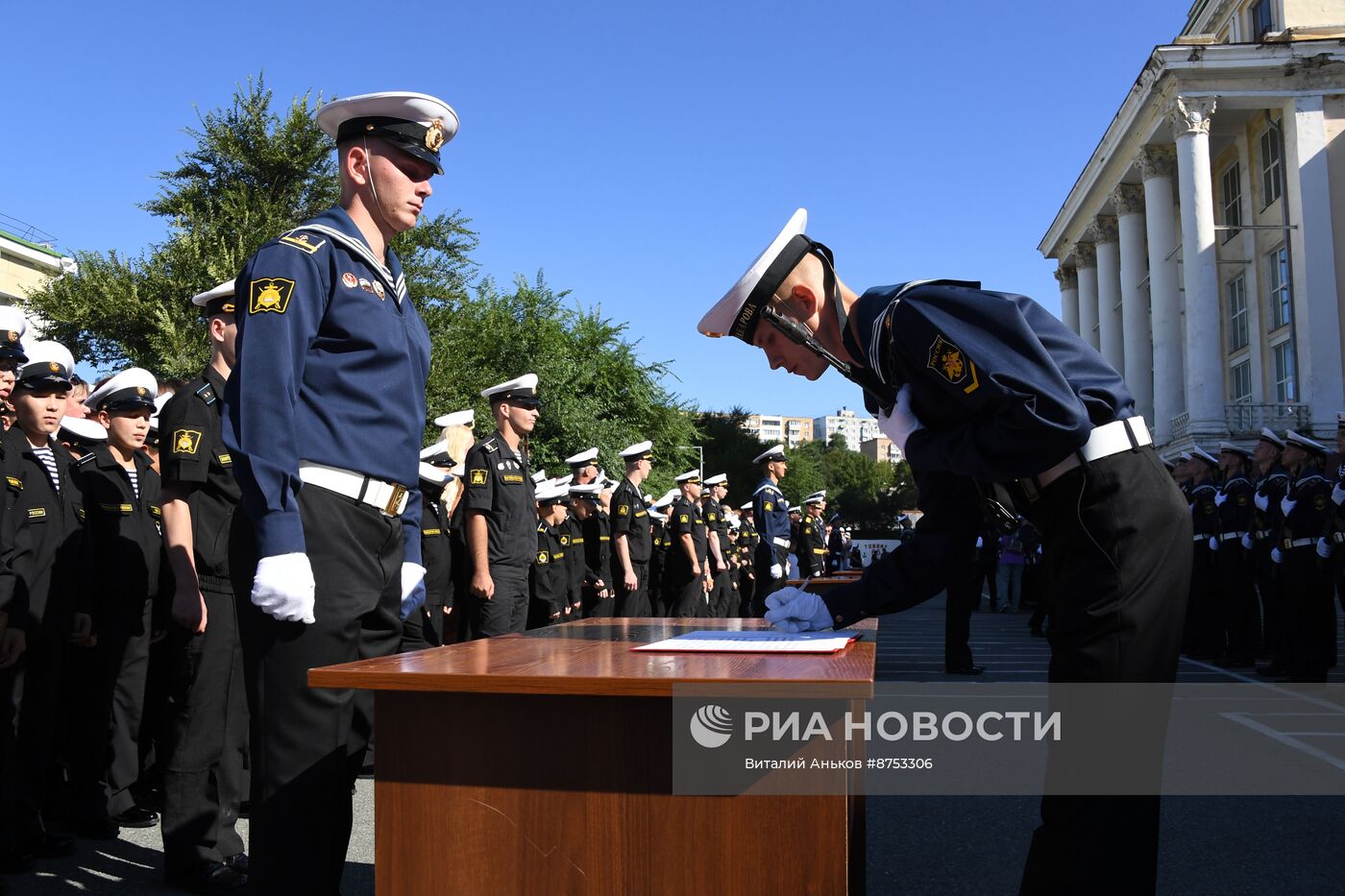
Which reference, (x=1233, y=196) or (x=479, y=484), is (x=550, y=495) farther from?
(x=1233, y=196)

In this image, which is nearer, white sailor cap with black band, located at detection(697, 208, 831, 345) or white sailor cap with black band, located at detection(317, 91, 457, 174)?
white sailor cap with black band, located at detection(697, 208, 831, 345)

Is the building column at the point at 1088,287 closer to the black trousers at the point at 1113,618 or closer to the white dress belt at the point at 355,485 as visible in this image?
the black trousers at the point at 1113,618

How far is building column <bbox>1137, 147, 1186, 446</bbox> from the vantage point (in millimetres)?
36500

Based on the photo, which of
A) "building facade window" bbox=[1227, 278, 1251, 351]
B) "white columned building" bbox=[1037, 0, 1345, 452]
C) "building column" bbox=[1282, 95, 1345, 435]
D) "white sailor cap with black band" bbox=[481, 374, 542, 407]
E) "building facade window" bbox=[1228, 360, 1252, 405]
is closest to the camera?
"white sailor cap with black band" bbox=[481, 374, 542, 407]

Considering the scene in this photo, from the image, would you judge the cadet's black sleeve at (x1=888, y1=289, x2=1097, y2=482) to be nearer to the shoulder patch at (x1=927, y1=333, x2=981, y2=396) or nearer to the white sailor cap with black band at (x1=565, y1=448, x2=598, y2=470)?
the shoulder patch at (x1=927, y1=333, x2=981, y2=396)

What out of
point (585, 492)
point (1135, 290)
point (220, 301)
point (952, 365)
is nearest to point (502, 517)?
point (220, 301)

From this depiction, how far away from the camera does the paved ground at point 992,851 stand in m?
4.14

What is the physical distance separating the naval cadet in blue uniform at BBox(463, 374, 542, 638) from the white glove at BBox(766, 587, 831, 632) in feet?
13.6

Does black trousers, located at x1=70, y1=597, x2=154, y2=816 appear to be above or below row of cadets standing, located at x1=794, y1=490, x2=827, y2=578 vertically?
below

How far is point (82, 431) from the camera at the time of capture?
616cm

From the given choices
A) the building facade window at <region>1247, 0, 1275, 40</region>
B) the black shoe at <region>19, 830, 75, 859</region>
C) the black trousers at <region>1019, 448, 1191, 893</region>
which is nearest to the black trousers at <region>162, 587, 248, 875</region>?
the black shoe at <region>19, 830, 75, 859</region>

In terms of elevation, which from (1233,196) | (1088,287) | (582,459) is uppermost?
(1233,196)

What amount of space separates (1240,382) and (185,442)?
38.5m

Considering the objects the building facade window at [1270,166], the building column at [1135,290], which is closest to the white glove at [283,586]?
the building facade window at [1270,166]
